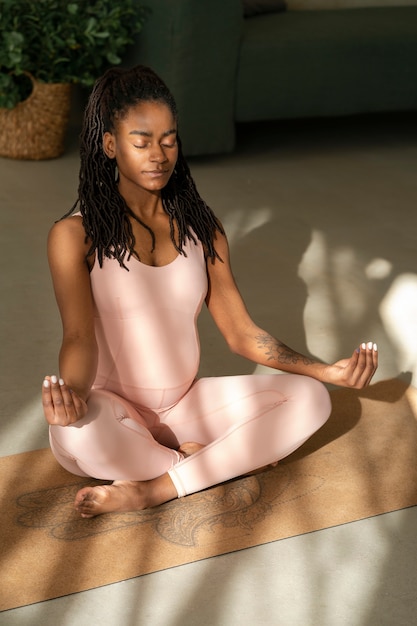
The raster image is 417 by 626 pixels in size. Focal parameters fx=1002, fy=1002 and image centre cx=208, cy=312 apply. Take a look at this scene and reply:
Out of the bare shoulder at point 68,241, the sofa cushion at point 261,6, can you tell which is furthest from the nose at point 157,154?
the sofa cushion at point 261,6

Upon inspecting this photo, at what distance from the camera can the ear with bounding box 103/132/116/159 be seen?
1.81m

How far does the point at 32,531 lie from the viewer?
1.79m

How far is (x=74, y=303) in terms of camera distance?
1807 mm

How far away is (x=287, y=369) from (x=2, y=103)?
239cm

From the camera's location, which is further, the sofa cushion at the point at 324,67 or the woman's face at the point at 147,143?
the sofa cushion at the point at 324,67

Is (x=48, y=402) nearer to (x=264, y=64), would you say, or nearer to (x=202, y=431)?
(x=202, y=431)

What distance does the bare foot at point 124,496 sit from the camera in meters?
1.79

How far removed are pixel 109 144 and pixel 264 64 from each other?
93.8 inches

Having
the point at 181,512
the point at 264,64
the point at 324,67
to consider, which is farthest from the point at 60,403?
the point at 324,67

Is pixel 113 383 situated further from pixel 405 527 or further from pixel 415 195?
pixel 415 195

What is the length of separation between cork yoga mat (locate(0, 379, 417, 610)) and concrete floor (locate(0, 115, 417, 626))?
0.13ft

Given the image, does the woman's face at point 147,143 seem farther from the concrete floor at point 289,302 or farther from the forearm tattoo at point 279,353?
the concrete floor at point 289,302

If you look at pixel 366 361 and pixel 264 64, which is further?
pixel 264 64

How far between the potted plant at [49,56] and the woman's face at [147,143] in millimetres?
2150
